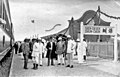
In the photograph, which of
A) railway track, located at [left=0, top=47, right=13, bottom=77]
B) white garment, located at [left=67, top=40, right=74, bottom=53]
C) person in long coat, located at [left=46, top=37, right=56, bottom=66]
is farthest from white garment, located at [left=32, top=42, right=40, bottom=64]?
person in long coat, located at [left=46, top=37, right=56, bottom=66]

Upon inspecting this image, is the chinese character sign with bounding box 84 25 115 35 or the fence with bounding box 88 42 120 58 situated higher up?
the chinese character sign with bounding box 84 25 115 35

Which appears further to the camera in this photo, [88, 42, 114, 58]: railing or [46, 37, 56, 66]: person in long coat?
[88, 42, 114, 58]: railing

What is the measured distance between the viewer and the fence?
18.5 meters

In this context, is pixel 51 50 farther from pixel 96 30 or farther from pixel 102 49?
pixel 102 49

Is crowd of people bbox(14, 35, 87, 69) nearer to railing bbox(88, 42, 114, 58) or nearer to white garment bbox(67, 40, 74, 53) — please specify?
white garment bbox(67, 40, 74, 53)

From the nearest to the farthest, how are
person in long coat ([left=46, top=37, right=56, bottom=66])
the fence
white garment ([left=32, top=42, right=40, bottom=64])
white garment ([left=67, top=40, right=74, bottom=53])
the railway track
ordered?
the railway track
white garment ([left=32, top=42, right=40, bottom=64])
white garment ([left=67, top=40, right=74, bottom=53])
person in long coat ([left=46, top=37, right=56, bottom=66])
the fence

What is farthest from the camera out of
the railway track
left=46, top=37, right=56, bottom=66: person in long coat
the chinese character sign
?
the chinese character sign

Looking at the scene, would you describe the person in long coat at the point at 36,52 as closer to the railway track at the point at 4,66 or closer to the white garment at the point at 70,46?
the railway track at the point at 4,66

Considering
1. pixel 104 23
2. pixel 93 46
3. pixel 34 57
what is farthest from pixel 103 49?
pixel 104 23

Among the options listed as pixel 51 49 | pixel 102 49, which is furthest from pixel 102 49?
pixel 51 49

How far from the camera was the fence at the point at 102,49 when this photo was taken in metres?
18.5

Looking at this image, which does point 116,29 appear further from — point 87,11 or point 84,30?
point 87,11

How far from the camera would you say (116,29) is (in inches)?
589

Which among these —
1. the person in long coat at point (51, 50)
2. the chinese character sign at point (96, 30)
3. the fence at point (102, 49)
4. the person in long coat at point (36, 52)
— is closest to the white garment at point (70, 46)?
the person in long coat at point (36, 52)
